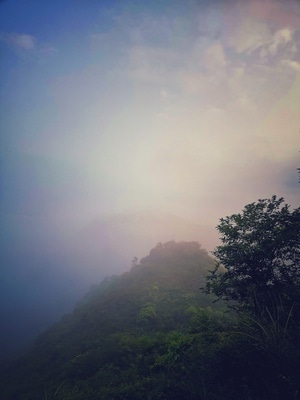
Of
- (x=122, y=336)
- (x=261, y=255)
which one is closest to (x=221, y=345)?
(x=261, y=255)

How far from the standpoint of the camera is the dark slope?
1416 centimetres

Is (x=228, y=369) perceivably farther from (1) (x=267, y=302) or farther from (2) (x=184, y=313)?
(2) (x=184, y=313)

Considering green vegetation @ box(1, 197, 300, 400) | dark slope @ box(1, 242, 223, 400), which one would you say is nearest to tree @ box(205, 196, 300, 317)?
green vegetation @ box(1, 197, 300, 400)

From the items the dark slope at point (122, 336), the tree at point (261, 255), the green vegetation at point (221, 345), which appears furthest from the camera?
the dark slope at point (122, 336)

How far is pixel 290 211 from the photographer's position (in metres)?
11.2

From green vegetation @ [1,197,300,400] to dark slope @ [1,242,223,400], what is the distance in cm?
13

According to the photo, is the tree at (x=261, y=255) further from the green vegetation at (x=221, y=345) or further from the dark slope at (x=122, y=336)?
the dark slope at (x=122, y=336)

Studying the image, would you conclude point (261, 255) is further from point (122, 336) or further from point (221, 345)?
point (122, 336)

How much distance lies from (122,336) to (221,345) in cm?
1612

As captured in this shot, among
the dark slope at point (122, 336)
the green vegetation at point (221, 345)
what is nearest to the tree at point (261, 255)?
the green vegetation at point (221, 345)

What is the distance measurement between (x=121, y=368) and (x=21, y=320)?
103m

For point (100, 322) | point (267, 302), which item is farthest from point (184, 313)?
point (267, 302)

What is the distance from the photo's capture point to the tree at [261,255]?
33.3 ft

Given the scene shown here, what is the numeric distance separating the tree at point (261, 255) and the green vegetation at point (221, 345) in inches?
1.7
